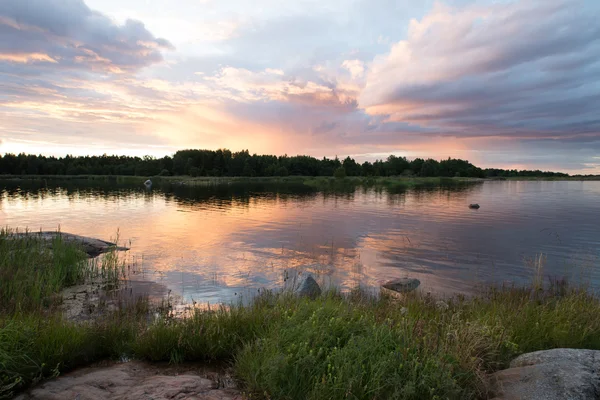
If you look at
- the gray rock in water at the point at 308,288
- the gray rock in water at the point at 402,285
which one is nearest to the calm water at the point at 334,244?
the gray rock in water at the point at 402,285

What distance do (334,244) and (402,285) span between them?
10.2 metres

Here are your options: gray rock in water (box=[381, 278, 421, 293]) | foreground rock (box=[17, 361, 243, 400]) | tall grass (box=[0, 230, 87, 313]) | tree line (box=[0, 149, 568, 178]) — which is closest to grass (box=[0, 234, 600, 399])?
foreground rock (box=[17, 361, 243, 400])

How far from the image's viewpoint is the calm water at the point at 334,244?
653 inches

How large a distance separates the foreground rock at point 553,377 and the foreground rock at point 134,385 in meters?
4.20

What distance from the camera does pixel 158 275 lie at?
16.6 metres

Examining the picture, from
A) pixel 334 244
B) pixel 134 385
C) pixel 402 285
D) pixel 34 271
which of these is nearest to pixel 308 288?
pixel 402 285

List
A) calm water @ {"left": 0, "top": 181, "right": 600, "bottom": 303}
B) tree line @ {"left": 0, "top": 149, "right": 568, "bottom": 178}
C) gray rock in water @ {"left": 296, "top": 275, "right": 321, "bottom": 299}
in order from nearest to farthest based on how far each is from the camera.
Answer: gray rock in water @ {"left": 296, "top": 275, "right": 321, "bottom": 299}, calm water @ {"left": 0, "top": 181, "right": 600, "bottom": 303}, tree line @ {"left": 0, "top": 149, "right": 568, "bottom": 178}

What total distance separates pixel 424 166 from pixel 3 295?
205011 mm

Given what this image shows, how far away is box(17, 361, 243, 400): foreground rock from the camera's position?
518 cm

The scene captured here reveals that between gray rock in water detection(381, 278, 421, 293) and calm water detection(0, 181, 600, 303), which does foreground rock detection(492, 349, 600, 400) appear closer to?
gray rock in water detection(381, 278, 421, 293)

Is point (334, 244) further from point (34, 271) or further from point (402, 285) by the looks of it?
point (34, 271)

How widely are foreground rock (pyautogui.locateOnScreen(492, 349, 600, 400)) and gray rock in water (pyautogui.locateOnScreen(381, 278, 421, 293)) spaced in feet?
27.1

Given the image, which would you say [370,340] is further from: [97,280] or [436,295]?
[97,280]

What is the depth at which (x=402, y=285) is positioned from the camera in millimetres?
14547
